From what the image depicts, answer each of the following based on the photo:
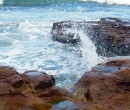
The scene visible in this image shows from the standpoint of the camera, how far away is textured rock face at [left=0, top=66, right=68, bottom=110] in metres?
5.36

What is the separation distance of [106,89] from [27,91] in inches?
57.6

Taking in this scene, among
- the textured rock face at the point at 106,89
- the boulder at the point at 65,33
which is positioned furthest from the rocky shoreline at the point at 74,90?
the boulder at the point at 65,33

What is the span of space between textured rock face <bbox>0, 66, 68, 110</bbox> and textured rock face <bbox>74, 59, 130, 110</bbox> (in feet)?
1.51

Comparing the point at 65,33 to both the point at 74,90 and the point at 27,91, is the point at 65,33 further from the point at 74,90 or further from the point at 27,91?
the point at 27,91

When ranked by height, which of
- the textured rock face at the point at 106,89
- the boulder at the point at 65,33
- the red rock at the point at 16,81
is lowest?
the boulder at the point at 65,33

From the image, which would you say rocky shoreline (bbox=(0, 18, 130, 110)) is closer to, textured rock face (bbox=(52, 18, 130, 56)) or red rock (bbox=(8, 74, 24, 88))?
red rock (bbox=(8, 74, 24, 88))

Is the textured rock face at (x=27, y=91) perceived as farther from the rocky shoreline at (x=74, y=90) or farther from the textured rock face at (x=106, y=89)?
the textured rock face at (x=106, y=89)

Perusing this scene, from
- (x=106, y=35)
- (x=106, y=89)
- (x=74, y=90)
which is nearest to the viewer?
(x=106, y=89)

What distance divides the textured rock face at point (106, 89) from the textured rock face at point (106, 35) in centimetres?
743

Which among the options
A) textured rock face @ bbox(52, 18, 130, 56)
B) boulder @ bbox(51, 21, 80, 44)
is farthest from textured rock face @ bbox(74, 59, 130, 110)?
boulder @ bbox(51, 21, 80, 44)

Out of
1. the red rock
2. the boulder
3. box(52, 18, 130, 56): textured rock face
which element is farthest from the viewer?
the boulder

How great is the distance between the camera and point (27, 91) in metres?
5.70

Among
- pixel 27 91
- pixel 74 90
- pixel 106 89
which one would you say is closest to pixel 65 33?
pixel 74 90

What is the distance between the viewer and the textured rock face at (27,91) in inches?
211
